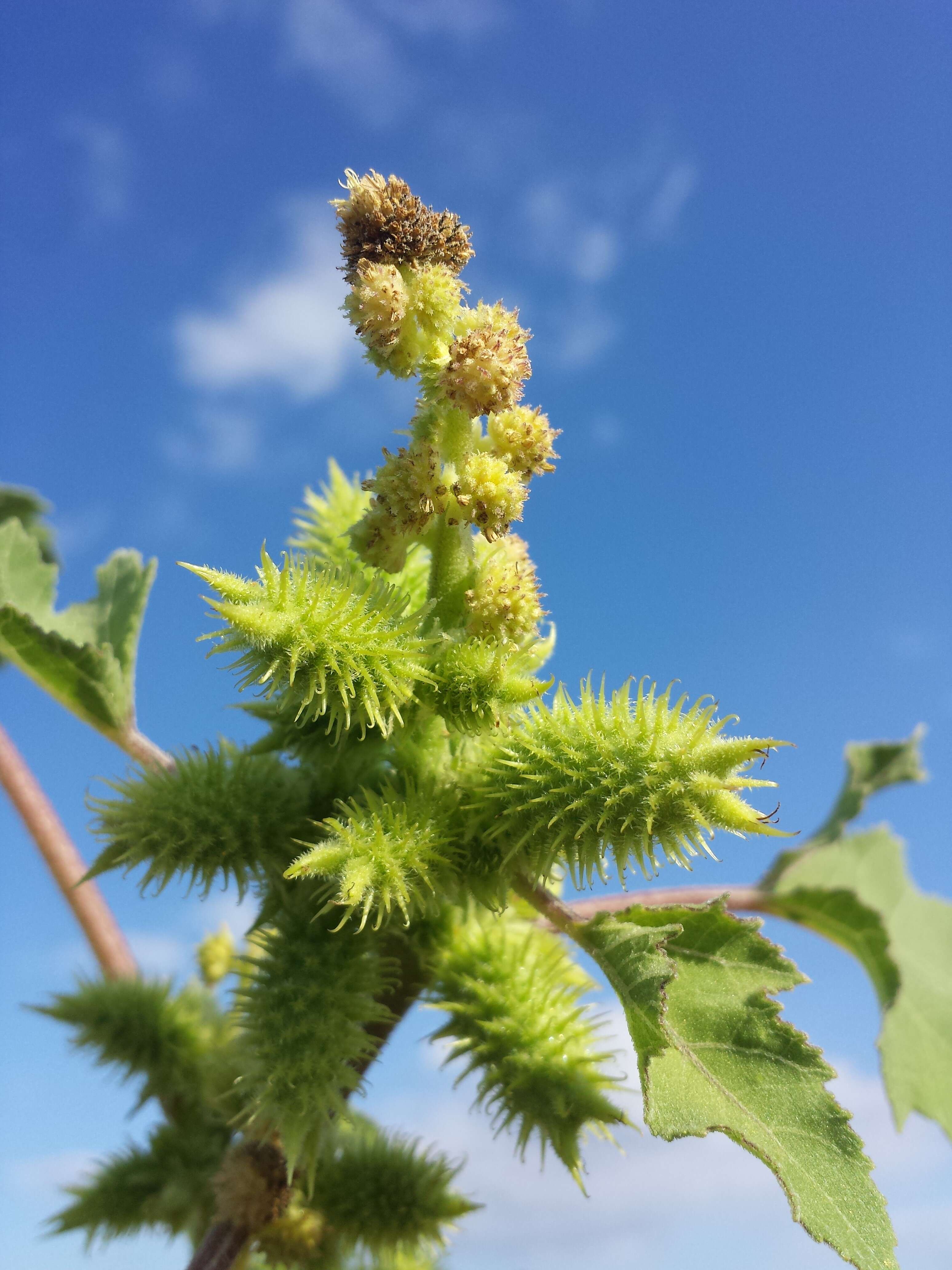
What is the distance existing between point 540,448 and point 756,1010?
105 cm

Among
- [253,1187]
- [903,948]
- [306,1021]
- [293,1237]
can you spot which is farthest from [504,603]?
[903,948]

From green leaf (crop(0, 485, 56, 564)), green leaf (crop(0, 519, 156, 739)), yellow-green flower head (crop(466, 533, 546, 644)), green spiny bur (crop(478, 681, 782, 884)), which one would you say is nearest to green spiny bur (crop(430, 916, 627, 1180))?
green spiny bur (crop(478, 681, 782, 884))

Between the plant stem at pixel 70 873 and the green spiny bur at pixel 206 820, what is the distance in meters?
1.11

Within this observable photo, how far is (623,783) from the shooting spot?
1.67m

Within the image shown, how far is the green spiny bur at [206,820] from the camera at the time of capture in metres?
1.96

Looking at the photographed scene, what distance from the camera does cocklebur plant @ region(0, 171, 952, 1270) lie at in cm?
167

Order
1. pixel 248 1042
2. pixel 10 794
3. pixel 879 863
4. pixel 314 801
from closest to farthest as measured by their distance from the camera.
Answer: pixel 248 1042, pixel 314 801, pixel 10 794, pixel 879 863

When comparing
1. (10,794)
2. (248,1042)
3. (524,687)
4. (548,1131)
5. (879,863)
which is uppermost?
(879,863)

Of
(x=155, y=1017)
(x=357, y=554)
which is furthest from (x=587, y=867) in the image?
(x=155, y=1017)

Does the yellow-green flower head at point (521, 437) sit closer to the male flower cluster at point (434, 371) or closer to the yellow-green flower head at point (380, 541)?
the male flower cluster at point (434, 371)

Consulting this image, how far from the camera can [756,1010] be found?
1782mm

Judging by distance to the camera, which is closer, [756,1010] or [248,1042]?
[756,1010]

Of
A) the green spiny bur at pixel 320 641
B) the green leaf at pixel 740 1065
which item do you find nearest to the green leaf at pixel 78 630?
the green spiny bur at pixel 320 641

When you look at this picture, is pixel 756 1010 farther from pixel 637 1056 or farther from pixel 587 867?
pixel 587 867
